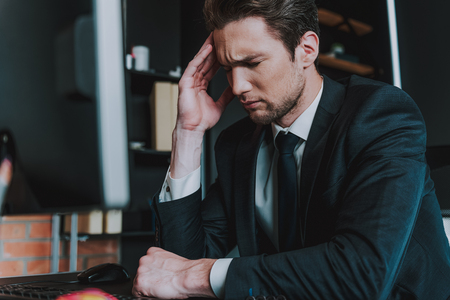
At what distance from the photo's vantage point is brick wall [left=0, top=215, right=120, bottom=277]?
1873 millimetres

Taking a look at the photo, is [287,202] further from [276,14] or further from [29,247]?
[29,247]

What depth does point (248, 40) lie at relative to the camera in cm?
98

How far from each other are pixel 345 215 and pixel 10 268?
182 cm

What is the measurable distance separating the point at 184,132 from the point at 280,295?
0.64 metres

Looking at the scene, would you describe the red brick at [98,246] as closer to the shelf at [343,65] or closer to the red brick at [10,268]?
the red brick at [10,268]

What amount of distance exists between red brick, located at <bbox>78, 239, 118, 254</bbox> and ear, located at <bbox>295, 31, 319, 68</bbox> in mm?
1795

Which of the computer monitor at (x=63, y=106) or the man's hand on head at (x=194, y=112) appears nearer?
the computer monitor at (x=63, y=106)

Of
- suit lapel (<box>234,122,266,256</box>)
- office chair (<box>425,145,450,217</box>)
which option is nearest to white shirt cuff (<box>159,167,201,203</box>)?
suit lapel (<box>234,122,266,256</box>)

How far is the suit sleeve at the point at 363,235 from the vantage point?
2.01ft

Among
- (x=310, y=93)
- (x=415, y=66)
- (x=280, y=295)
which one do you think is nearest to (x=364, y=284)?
(x=280, y=295)

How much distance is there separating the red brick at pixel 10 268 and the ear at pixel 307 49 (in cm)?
173

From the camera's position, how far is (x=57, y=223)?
2.01 metres

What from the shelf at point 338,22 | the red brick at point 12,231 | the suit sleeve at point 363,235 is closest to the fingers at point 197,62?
the suit sleeve at point 363,235

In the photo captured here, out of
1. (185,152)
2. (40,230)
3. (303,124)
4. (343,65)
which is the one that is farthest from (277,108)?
(343,65)
